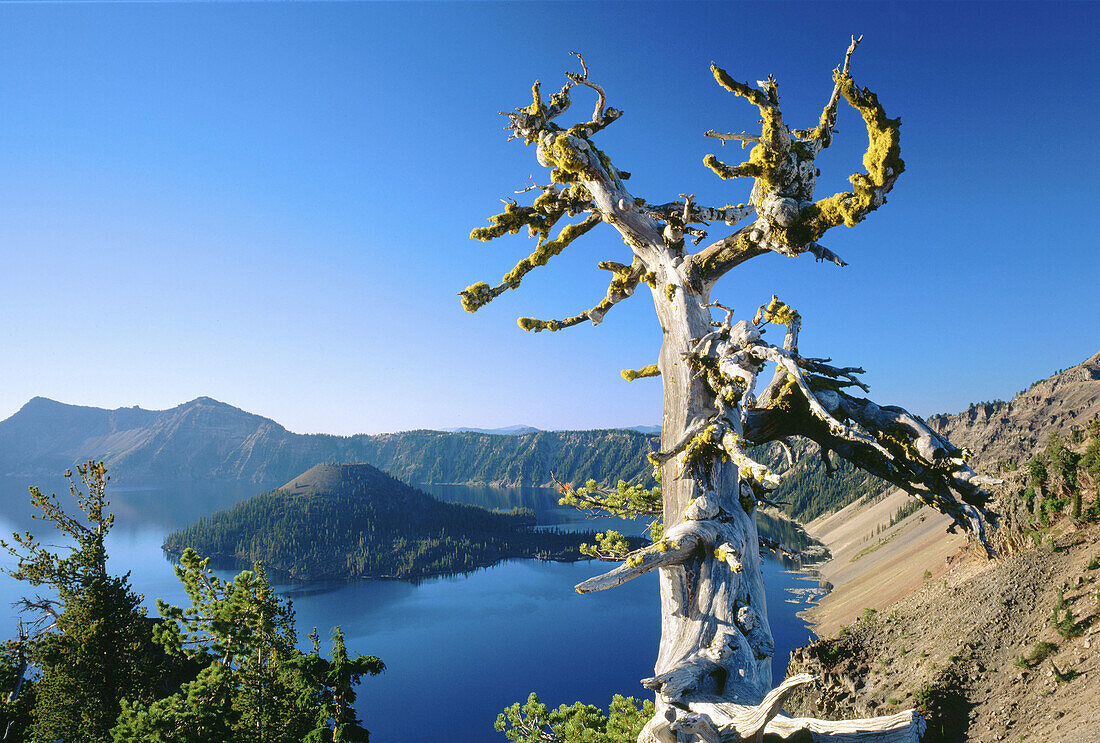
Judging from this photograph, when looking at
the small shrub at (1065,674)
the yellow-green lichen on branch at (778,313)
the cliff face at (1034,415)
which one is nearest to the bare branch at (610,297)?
the yellow-green lichen on branch at (778,313)

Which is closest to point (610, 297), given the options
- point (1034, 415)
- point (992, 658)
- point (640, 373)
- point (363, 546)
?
point (640, 373)

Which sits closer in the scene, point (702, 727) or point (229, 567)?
point (702, 727)

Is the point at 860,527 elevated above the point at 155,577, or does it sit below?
below

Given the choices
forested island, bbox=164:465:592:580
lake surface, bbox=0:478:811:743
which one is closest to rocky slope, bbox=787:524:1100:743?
lake surface, bbox=0:478:811:743

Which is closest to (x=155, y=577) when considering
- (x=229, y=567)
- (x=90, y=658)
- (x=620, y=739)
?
(x=229, y=567)

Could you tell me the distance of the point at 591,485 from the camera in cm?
574

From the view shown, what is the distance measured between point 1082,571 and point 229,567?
651 feet

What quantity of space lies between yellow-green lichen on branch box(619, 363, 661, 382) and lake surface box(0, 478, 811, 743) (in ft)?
140

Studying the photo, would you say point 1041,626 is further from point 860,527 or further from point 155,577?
point 155,577

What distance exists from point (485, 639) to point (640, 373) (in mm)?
94202

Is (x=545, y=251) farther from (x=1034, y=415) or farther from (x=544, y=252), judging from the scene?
(x=1034, y=415)

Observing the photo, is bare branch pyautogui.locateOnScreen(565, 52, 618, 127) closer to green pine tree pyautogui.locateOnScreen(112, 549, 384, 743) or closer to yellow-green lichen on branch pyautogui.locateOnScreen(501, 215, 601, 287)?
yellow-green lichen on branch pyautogui.locateOnScreen(501, 215, 601, 287)

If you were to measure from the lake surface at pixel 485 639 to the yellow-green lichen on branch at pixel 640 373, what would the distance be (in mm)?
42656

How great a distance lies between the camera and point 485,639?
87.8m
